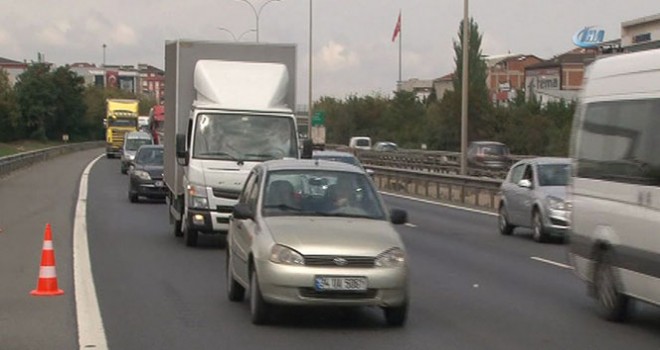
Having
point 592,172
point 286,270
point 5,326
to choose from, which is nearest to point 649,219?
point 592,172

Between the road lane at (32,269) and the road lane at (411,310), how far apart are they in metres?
0.47

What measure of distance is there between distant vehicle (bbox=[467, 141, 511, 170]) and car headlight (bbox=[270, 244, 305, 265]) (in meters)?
40.7

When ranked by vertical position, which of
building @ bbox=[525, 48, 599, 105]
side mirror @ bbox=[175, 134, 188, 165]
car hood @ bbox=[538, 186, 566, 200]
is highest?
building @ bbox=[525, 48, 599, 105]

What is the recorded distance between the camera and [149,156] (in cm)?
3434

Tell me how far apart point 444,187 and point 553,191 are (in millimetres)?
16521

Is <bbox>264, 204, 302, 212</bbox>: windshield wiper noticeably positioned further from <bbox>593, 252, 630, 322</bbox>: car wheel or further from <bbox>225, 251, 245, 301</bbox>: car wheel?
<bbox>593, 252, 630, 322</bbox>: car wheel

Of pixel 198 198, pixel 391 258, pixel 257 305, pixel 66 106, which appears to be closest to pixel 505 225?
pixel 198 198

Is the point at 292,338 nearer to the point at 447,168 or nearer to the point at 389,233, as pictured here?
the point at 389,233

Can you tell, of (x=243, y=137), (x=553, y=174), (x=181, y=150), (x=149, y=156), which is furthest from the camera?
(x=149, y=156)

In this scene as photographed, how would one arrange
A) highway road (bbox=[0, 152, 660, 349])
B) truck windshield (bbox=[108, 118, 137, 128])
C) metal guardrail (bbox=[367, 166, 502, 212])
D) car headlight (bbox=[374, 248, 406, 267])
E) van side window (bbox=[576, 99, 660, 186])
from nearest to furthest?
highway road (bbox=[0, 152, 660, 349]), car headlight (bbox=[374, 248, 406, 267]), van side window (bbox=[576, 99, 660, 186]), metal guardrail (bbox=[367, 166, 502, 212]), truck windshield (bbox=[108, 118, 137, 128])

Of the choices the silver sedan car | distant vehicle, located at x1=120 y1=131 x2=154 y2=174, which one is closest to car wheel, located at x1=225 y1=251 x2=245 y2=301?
the silver sedan car

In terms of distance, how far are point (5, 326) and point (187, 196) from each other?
853 centimetres

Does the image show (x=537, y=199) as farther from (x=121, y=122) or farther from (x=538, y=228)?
(x=121, y=122)

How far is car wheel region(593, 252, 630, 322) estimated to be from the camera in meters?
11.8
